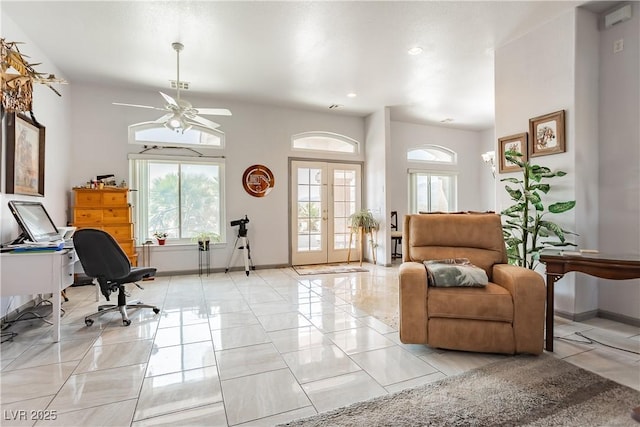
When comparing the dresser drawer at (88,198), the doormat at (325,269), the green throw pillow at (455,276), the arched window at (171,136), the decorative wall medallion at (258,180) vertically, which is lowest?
the doormat at (325,269)

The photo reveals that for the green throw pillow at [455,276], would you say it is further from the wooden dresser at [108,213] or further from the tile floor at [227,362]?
the wooden dresser at [108,213]

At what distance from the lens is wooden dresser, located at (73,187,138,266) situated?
14.8 feet

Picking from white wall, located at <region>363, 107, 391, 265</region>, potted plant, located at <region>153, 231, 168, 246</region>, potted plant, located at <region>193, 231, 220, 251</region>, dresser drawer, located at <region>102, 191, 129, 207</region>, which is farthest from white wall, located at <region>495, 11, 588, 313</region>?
dresser drawer, located at <region>102, 191, 129, 207</region>

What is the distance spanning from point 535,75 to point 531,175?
1.15 metres

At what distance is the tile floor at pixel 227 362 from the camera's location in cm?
175

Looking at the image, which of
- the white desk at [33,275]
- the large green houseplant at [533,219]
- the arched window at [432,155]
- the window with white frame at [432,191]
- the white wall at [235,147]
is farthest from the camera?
the arched window at [432,155]

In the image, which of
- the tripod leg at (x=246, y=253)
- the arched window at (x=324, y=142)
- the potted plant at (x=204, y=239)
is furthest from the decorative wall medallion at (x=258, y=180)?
the potted plant at (x=204, y=239)

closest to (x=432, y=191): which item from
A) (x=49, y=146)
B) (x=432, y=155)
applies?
(x=432, y=155)

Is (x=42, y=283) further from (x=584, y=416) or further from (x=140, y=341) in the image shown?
(x=584, y=416)

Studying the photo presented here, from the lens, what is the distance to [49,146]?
4.09 meters

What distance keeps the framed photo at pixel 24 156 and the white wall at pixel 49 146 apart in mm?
67

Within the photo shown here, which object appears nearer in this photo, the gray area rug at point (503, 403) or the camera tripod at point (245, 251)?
the gray area rug at point (503, 403)

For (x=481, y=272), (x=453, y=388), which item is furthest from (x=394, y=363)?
(x=481, y=272)

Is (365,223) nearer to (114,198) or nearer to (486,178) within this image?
(486,178)
